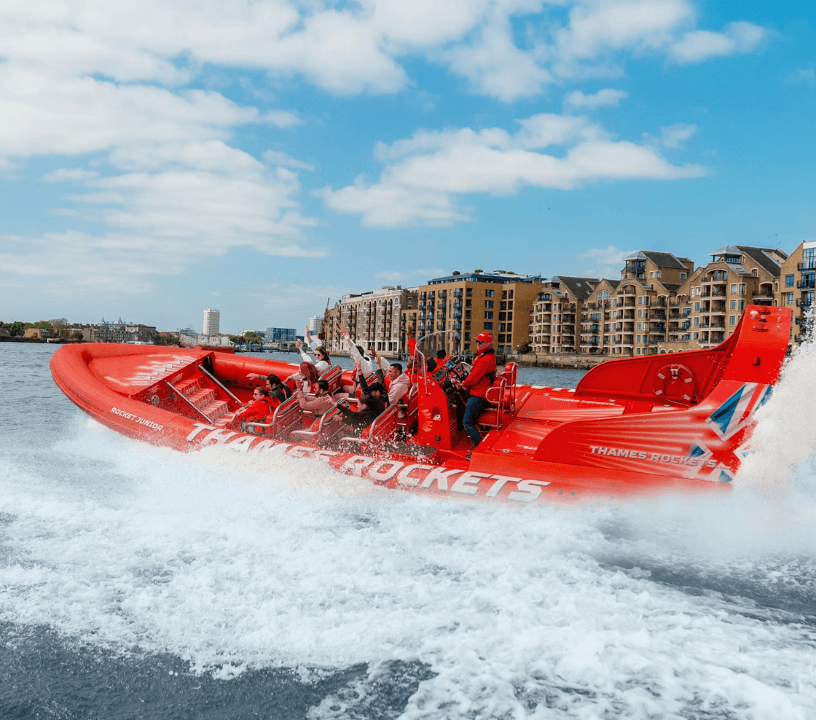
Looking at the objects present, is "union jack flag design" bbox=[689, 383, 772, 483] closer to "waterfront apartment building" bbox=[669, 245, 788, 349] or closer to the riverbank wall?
"waterfront apartment building" bbox=[669, 245, 788, 349]

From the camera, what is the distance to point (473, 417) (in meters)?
7.07

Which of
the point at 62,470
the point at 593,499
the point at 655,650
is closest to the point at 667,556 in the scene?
the point at 593,499

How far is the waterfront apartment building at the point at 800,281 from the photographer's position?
1836 inches

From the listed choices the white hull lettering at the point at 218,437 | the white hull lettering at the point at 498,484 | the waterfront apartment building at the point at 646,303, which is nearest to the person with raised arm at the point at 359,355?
the white hull lettering at the point at 218,437

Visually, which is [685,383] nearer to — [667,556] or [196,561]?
[667,556]

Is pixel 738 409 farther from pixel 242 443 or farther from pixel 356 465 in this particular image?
pixel 242 443

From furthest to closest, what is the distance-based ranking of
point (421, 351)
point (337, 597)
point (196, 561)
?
1. point (421, 351)
2. point (196, 561)
3. point (337, 597)

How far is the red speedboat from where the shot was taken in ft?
18.2

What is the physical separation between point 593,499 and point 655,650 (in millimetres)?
2430

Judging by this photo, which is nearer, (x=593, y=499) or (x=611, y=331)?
(x=593, y=499)

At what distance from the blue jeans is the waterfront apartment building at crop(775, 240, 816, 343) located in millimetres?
46719

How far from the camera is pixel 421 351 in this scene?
719 cm

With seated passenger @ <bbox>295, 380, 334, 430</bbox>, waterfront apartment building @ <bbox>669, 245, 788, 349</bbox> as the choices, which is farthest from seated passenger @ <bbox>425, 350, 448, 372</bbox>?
waterfront apartment building @ <bbox>669, 245, 788, 349</bbox>

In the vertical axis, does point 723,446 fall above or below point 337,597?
above
